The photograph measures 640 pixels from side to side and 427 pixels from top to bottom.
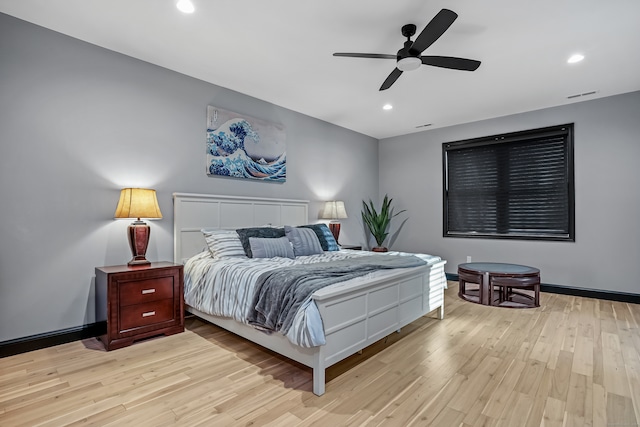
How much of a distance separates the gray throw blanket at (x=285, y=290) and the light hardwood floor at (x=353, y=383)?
0.40 meters

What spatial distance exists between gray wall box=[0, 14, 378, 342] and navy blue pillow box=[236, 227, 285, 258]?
76 centimetres

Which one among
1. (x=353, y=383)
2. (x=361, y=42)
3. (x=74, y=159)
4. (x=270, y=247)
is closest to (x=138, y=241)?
(x=74, y=159)

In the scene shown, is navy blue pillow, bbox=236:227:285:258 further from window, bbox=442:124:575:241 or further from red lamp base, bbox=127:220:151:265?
window, bbox=442:124:575:241

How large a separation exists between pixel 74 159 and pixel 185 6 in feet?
5.39

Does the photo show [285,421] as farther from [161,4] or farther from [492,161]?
[492,161]

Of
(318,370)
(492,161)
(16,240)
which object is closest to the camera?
(318,370)

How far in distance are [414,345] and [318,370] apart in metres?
1.12

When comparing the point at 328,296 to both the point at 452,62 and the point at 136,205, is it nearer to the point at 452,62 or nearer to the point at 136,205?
the point at 136,205

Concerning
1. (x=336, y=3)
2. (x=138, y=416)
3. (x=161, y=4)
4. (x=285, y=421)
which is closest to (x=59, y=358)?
(x=138, y=416)

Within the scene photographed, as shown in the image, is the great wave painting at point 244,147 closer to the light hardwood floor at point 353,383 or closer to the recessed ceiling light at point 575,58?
the light hardwood floor at point 353,383

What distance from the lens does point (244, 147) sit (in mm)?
4008

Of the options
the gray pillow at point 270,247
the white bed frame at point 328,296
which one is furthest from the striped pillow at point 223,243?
the white bed frame at point 328,296

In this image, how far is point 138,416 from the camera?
1.73 metres

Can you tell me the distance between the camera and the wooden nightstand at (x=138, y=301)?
258 cm
